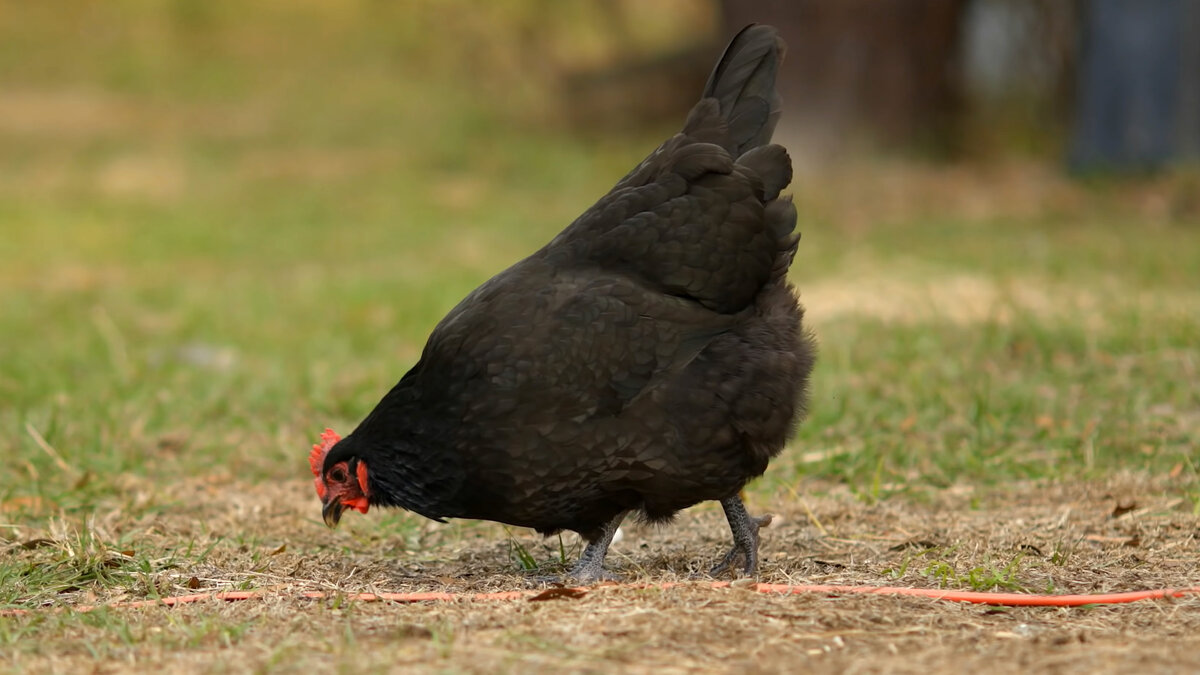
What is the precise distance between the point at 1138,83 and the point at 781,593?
30.9ft

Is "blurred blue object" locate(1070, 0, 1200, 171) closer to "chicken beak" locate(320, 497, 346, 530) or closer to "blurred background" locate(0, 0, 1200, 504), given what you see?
"blurred background" locate(0, 0, 1200, 504)

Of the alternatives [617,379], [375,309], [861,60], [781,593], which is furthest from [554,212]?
[781,593]

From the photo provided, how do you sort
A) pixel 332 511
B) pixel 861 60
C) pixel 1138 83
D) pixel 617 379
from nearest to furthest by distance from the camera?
pixel 617 379
pixel 332 511
pixel 1138 83
pixel 861 60

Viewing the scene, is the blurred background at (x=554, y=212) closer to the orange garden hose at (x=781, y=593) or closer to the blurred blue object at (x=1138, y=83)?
the blurred blue object at (x=1138, y=83)

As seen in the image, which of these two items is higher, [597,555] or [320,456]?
[320,456]

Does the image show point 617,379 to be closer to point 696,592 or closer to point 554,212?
point 696,592

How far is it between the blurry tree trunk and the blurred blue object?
1.38 meters

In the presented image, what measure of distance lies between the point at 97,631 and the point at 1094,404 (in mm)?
4220

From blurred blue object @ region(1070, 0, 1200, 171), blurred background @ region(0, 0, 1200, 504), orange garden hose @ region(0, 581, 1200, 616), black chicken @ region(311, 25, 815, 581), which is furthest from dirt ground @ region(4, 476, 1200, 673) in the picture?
blurred blue object @ region(1070, 0, 1200, 171)

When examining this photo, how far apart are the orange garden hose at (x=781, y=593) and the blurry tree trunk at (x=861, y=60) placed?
8948 millimetres

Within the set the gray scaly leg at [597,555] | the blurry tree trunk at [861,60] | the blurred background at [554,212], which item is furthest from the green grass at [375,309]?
the blurry tree trunk at [861,60]

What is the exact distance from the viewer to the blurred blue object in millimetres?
11234

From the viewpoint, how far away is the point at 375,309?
8.44m

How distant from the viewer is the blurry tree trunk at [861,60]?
38.8ft
